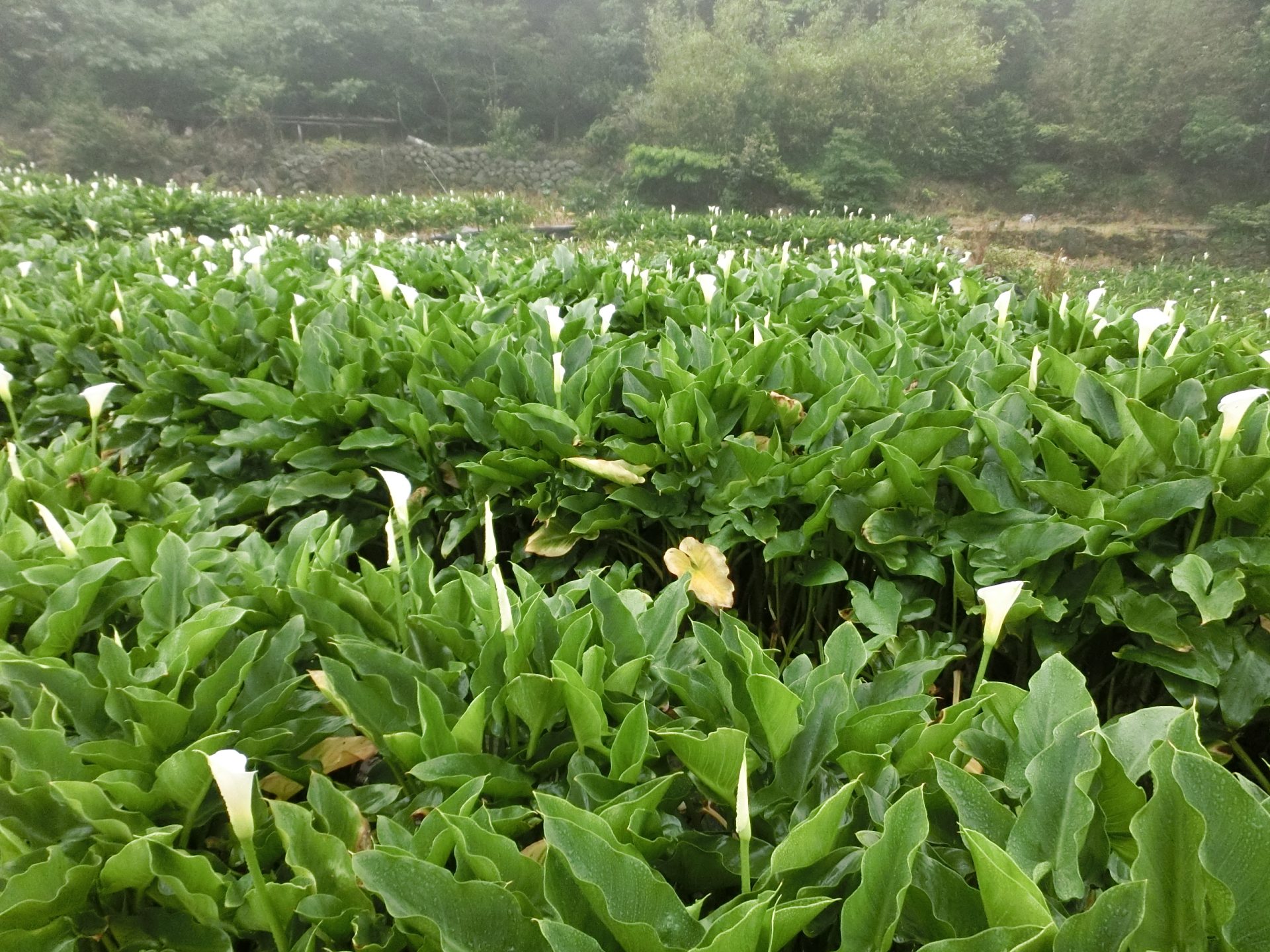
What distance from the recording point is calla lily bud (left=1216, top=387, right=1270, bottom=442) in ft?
4.25

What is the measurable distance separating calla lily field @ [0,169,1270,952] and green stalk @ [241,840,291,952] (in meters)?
0.01

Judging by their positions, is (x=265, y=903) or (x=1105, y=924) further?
(x=265, y=903)

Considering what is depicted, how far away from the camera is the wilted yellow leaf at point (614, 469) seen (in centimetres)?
187

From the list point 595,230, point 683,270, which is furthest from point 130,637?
point 595,230

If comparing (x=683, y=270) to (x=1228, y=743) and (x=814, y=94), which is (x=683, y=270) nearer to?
(x=1228, y=743)

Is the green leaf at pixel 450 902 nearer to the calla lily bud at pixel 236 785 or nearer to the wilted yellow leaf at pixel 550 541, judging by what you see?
the calla lily bud at pixel 236 785

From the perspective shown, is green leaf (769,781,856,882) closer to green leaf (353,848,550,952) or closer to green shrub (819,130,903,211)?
green leaf (353,848,550,952)

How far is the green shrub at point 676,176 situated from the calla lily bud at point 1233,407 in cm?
2359

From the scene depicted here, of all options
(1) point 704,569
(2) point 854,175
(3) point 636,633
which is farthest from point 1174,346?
(2) point 854,175

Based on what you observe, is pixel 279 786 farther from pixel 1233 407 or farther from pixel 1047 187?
pixel 1047 187

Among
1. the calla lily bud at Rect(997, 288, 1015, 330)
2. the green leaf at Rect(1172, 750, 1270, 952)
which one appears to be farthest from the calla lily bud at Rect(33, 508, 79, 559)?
the calla lily bud at Rect(997, 288, 1015, 330)

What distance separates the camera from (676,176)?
78.0ft

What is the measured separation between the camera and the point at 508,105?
31.8 meters

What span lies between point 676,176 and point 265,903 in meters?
25.0
